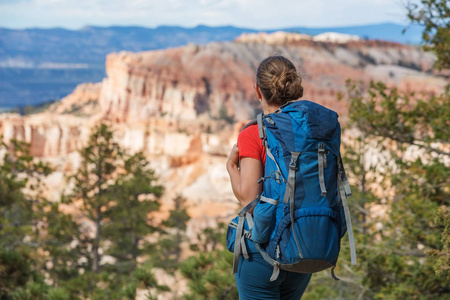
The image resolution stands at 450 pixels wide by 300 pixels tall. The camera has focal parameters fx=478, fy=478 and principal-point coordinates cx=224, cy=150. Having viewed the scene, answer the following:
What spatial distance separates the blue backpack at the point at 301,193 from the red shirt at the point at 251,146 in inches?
1.7

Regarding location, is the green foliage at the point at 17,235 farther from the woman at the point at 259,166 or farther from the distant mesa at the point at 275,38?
the distant mesa at the point at 275,38

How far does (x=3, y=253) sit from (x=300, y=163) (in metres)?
5.89

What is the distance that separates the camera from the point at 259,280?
224 cm

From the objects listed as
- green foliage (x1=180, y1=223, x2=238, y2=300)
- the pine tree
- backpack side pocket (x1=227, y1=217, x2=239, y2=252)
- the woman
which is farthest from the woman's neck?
the pine tree

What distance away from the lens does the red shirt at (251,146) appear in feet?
7.15

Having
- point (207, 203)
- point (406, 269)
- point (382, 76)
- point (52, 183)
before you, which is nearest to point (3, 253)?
point (406, 269)

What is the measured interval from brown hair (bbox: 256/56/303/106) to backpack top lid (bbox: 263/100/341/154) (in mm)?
111

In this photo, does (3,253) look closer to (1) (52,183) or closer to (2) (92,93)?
(1) (52,183)

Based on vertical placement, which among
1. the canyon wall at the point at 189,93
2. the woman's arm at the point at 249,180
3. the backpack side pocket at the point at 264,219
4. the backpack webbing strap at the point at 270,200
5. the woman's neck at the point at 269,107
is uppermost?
the woman's neck at the point at 269,107

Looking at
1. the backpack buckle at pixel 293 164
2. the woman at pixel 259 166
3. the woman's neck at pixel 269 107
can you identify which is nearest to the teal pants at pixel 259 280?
the woman at pixel 259 166

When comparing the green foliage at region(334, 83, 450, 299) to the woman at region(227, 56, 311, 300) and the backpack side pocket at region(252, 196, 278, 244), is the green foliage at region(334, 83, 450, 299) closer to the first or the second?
the woman at region(227, 56, 311, 300)

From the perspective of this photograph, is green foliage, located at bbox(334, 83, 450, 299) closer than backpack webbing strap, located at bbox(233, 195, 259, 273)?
No

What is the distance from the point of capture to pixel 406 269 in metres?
6.22

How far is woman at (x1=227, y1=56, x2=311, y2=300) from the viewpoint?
2182 millimetres
